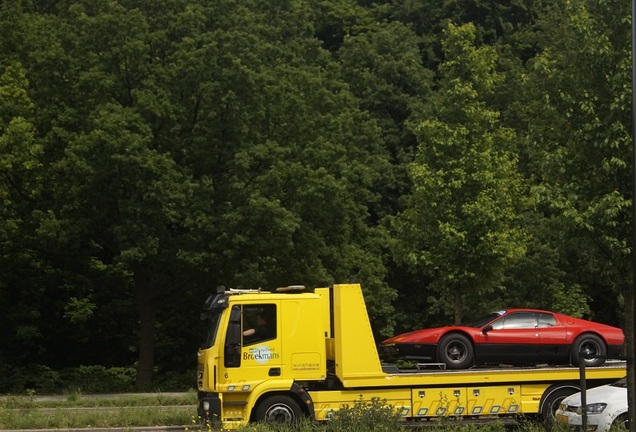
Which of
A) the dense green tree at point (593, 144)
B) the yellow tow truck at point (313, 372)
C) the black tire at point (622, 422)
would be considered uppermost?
the dense green tree at point (593, 144)

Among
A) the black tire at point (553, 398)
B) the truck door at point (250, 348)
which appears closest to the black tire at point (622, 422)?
the black tire at point (553, 398)

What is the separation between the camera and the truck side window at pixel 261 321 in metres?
18.2

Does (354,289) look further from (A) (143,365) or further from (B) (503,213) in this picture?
(A) (143,365)

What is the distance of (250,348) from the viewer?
18125 millimetres

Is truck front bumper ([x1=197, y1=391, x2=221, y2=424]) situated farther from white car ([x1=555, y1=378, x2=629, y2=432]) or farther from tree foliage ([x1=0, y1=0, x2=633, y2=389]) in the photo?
tree foliage ([x1=0, y1=0, x2=633, y2=389])

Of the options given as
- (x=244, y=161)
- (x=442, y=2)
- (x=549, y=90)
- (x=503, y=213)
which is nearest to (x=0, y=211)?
(x=244, y=161)

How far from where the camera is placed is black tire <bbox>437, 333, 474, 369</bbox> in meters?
19.1

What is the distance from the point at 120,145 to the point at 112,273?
810 centimetres

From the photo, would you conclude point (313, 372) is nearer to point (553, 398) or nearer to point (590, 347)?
point (553, 398)

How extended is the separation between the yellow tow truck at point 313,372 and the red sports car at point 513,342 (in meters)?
0.70

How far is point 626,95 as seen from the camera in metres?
16.9

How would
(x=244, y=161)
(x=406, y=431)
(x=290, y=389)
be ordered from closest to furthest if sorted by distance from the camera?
(x=406, y=431)
(x=290, y=389)
(x=244, y=161)

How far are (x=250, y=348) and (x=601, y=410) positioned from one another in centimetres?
597

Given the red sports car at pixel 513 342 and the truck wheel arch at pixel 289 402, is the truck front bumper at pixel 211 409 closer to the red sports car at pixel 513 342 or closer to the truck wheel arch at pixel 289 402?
the truck wheel arch at pixel 289 402
